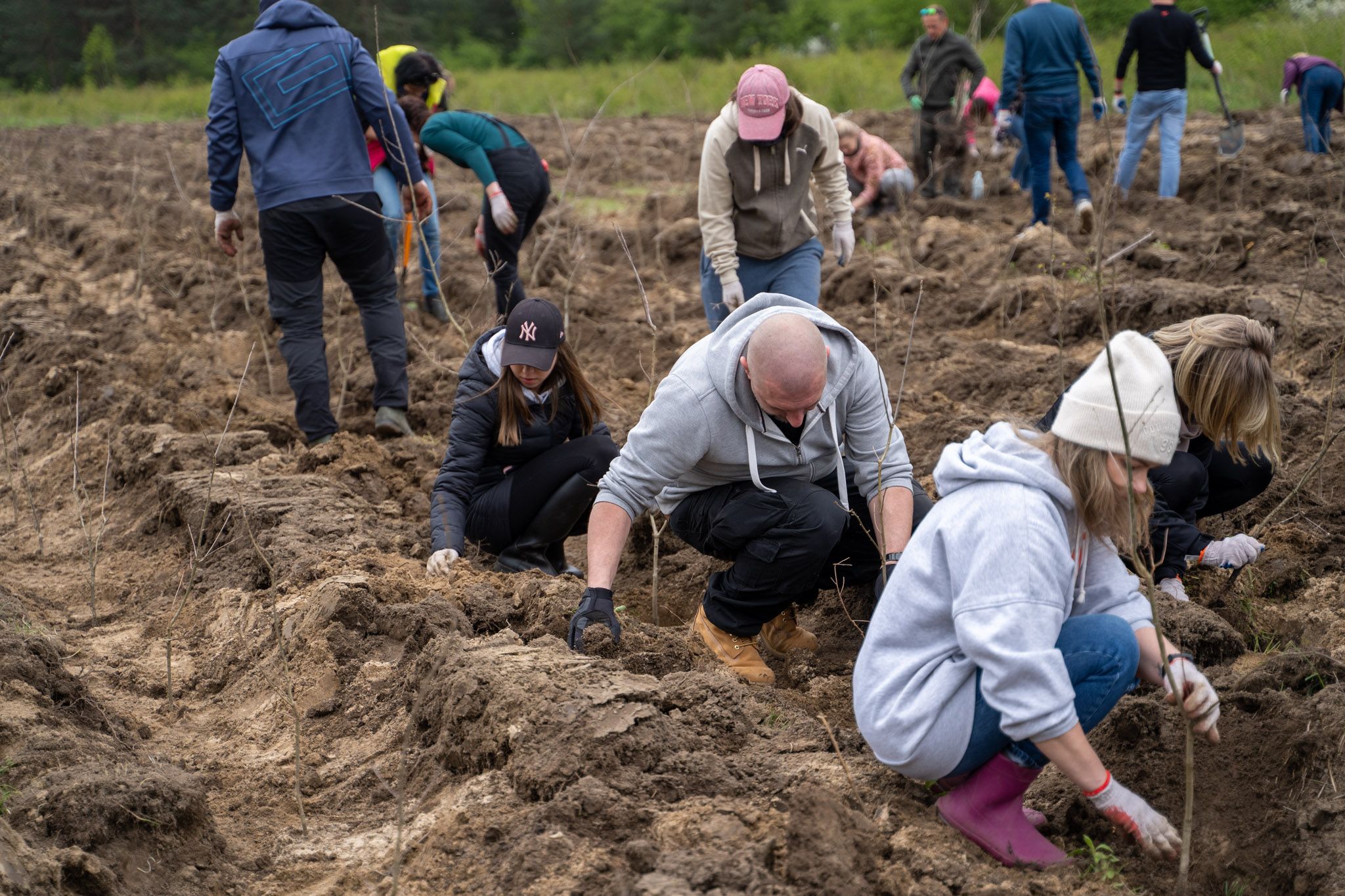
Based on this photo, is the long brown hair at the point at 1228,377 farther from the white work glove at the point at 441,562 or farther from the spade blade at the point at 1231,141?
the spade blade at the point at 1231,141

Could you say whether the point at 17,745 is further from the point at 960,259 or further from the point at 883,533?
the point at 960,259

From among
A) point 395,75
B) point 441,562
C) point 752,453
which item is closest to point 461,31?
point 395,75

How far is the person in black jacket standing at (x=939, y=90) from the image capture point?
10406mm

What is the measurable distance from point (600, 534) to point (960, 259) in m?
6.06

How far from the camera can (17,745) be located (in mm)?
2916

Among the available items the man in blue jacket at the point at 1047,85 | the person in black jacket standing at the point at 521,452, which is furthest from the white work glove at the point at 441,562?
the man in blue jacket at the point at 1047,85

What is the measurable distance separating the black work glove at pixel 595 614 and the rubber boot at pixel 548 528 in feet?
3.35

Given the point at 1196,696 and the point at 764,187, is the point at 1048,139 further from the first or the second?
the point at 1196,696

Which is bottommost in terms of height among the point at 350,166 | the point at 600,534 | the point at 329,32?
the point at 600,534

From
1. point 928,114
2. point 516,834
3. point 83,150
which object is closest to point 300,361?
point 516,834

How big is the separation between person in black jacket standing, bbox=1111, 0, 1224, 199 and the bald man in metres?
5.96

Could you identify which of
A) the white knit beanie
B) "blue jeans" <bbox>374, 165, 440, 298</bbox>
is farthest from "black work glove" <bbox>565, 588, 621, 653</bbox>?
"blue jeans" <bbox>374, 165, 440, 298</bbox>

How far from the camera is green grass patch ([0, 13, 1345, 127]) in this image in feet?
50.0

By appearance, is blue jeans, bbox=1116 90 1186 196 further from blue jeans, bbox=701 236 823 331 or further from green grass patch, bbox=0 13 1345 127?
blue jeans, bbox=701 236 823 331
